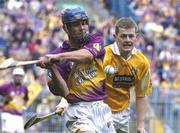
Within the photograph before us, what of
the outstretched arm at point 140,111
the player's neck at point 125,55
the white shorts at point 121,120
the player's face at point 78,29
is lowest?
the white shorts at point 121,120

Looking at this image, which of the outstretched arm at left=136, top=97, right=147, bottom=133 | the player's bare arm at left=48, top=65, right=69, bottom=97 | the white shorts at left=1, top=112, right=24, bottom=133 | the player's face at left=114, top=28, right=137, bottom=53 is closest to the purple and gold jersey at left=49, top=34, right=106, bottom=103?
the player's bare arm at left=48, top=65, right=69, bottom=97

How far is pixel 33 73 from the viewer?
19531mm

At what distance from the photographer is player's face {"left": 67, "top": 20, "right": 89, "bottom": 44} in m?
7.98

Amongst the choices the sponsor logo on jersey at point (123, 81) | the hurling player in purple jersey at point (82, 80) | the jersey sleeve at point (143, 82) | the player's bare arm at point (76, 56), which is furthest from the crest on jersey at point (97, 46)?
the sponsor logo on jersey at point (123, 81)

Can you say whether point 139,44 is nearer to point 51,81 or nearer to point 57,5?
point 57,5

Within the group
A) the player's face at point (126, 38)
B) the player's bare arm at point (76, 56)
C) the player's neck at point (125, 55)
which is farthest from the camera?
the player's neck at point (125, 55)

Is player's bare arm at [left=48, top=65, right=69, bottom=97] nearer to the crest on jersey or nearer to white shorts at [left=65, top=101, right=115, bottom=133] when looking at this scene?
white shorts at [left=65, top=101, right=115, bottom=133]

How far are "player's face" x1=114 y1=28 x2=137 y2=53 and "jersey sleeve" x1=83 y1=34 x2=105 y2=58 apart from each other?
73cm

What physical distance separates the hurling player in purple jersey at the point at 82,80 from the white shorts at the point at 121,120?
1.35m

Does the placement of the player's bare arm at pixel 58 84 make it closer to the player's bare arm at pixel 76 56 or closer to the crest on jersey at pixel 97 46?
the player's bare arm at pixel 76 56

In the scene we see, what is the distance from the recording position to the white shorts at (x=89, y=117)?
8195 millimetres

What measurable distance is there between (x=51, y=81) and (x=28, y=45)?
12.8 metres

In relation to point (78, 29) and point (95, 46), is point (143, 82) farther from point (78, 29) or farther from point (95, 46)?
point (78, 29)

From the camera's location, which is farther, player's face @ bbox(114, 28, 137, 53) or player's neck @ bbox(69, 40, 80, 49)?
player's face @ bbox(114, 28, 137, 53)
